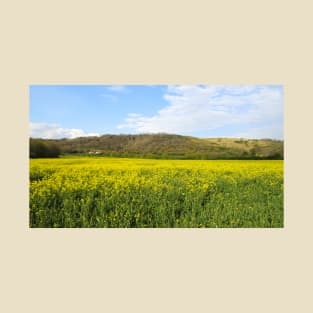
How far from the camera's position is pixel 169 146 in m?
6.75

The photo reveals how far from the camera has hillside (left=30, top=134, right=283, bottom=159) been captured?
6602mm

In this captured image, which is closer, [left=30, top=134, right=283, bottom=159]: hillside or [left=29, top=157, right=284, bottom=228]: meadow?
[left=29, top=157, right=284, bottom=228]: meadow

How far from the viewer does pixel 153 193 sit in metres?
6.44

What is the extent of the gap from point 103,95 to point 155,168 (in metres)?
1.62

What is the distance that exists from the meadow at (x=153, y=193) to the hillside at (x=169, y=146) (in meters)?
0.15

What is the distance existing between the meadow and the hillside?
150mm

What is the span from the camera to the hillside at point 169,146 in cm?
660

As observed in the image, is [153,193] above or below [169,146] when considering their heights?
below

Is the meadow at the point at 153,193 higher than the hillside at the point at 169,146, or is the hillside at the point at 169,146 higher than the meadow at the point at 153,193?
the hillside at the point at 169,146

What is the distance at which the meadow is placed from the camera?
243 inches

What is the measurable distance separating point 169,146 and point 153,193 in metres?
0.94

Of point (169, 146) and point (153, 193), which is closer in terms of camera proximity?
point (153, 193)

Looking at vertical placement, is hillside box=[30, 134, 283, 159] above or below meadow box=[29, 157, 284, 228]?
above

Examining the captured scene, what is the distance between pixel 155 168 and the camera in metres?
6.76
